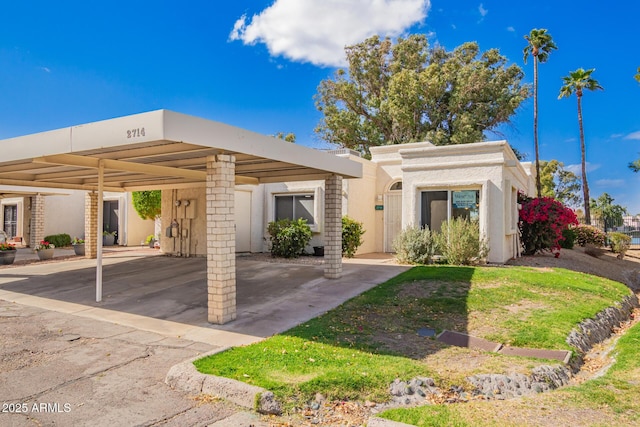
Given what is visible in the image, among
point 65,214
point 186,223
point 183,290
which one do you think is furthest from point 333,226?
point 65,214

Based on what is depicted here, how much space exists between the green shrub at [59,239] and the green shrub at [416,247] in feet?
55.3

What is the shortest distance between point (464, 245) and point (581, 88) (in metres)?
24.4

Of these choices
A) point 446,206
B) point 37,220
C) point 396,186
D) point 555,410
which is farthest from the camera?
point 37,220

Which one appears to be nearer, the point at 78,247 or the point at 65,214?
the point at 78,247

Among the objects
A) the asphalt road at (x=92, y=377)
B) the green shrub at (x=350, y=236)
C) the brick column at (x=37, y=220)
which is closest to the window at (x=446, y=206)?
the green shrub at (x=350, y=236)

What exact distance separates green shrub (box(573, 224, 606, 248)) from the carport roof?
1856 cm

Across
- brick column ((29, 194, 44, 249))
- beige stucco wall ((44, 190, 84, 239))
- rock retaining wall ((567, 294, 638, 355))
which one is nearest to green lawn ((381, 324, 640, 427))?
rock retaining wall ((567, 294, 638, 355))

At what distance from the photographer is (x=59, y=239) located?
67.3ft

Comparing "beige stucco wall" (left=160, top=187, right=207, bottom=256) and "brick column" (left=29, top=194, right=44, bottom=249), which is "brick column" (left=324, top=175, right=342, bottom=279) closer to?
"beige stucco wall" (left=160, top=187, right=207, bottom=256)

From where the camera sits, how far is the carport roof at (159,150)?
574 cm

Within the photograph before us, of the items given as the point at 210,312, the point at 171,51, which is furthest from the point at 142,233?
the point at 210,312

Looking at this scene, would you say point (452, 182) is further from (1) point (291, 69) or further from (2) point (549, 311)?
(1) point (291, 69)

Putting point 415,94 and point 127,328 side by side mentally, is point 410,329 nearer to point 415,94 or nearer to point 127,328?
point 127,328

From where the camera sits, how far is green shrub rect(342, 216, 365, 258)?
14.4 metres
